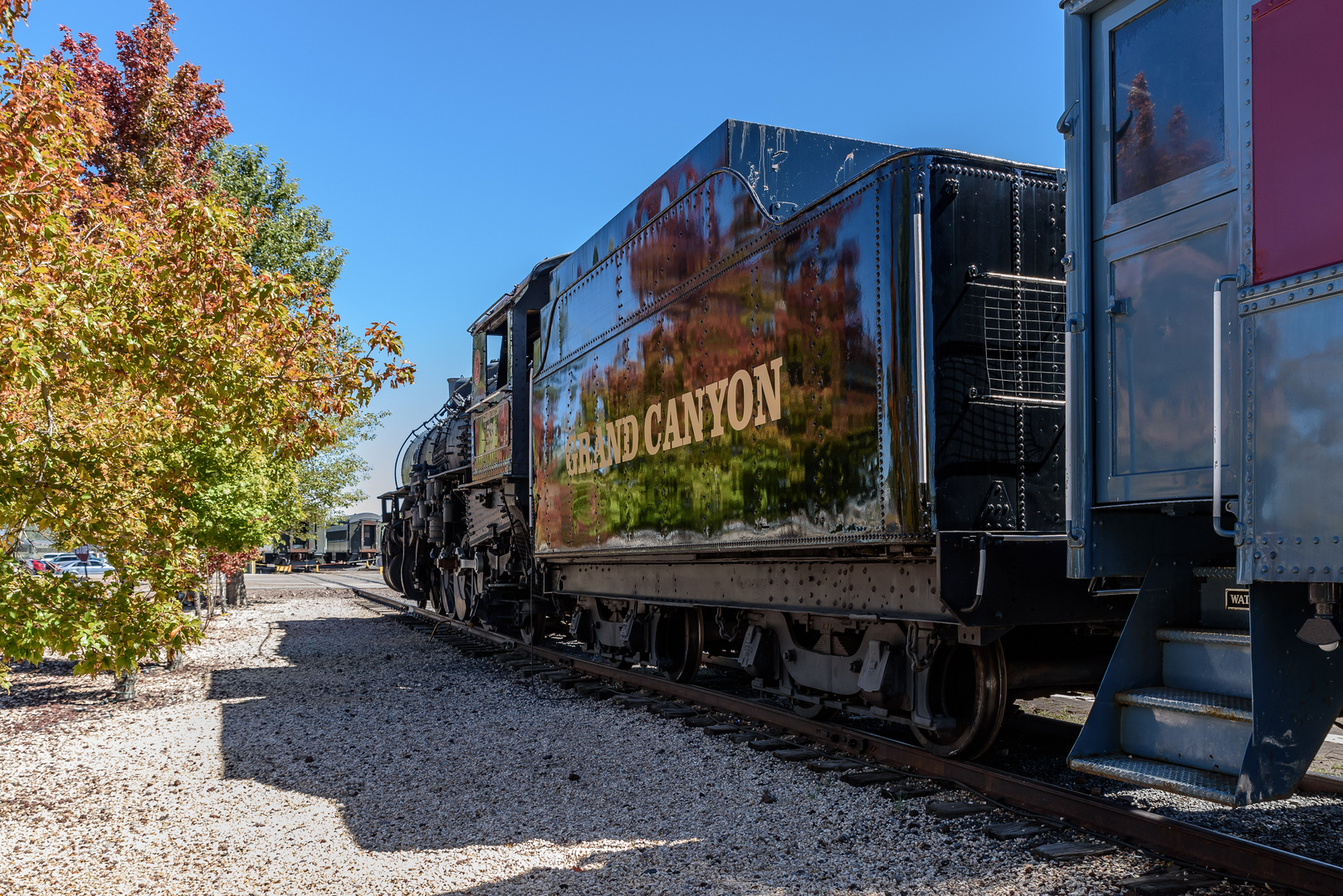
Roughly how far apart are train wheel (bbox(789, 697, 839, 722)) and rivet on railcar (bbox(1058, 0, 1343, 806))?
3107mm

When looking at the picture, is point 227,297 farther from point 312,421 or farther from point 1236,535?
point 1236,535

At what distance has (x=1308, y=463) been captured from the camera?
2.87m

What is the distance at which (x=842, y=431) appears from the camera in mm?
5383

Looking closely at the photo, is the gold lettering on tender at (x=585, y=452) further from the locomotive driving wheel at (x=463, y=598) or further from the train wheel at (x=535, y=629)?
the locomotive driving wheel at (x=463, y=598)

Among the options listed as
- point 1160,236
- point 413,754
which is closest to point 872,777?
point 413,754

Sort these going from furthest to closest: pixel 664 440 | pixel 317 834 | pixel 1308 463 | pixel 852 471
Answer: pixel 664 440, pixel 852 471, pixel 317 834, pixel 1308 463

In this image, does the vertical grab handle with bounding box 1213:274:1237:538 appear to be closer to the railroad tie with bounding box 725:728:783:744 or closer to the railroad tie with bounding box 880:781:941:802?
the railroad tie with bounding box 880:781:941:802

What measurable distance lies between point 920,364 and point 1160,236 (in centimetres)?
147

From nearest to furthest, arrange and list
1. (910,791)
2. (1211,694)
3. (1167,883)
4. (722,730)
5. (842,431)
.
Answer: (1211,694), (1167,883), (910,791), (842,431), (722,730)

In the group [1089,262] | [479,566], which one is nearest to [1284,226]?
[1089,262]

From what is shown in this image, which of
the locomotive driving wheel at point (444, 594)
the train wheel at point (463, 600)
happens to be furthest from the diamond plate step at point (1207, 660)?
the locomotive driving wheel at point (444, 594)

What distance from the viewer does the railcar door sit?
10.9 ft

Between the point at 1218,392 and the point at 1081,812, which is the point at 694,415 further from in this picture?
the point at 1218,392

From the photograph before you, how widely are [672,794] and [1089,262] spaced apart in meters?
3.46
